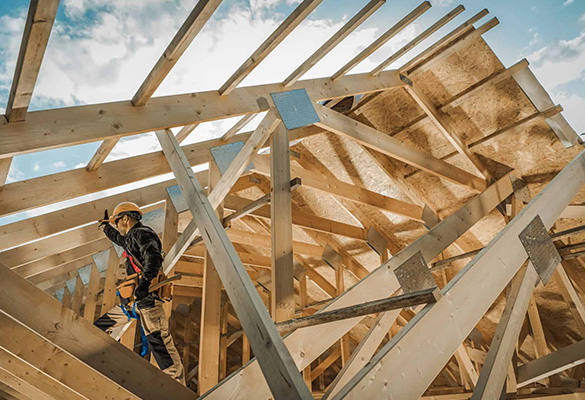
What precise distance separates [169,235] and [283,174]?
1923 millimetres

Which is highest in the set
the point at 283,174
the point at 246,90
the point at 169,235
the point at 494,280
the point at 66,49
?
the point at 66,49

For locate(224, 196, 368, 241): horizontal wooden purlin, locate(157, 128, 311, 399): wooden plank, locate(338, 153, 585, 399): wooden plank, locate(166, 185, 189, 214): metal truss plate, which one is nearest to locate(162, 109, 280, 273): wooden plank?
locate(157, 128, 311, 399): wooden plank

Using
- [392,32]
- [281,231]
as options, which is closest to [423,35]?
[392,32]

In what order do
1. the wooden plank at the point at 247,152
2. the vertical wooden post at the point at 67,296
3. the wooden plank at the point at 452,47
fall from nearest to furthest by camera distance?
the wooden plank at the point at 247,152
the wooden plank at the point at 452,47
the vertical wooden post at the point at 67,296

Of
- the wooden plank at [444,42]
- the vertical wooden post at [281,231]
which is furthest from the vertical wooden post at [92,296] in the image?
the wooden plank at [444,42]

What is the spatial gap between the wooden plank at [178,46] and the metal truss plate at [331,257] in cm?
476

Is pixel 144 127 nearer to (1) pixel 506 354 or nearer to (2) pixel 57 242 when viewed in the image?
(1) pixel 506 354

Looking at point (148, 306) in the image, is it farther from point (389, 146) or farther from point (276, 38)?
point (389, 146)

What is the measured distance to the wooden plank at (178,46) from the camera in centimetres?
249

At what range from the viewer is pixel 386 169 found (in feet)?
20.0

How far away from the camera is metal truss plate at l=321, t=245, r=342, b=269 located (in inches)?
287

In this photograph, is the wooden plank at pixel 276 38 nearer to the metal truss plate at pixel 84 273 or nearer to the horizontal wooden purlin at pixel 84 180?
the horizontal wooden purlin at pixel 84 180

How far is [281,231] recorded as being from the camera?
325 centimetres

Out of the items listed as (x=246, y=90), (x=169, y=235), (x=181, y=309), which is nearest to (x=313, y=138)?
(x=169, y=235)
